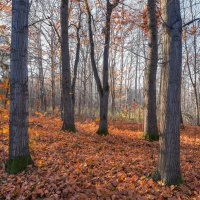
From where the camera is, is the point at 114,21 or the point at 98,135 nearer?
the point at 98,135

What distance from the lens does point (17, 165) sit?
5773mm

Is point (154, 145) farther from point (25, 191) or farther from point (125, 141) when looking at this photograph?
point (25, 191)

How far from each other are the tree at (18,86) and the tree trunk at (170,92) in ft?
10.1

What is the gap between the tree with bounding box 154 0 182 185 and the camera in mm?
5129

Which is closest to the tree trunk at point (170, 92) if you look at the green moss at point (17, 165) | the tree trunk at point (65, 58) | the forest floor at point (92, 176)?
the forest floor at point (92, 176)

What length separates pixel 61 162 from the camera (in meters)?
6.56

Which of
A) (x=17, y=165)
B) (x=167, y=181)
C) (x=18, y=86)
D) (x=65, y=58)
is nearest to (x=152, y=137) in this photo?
A: (x=65, y=58)

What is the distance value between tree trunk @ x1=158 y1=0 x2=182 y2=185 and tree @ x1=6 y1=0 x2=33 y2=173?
309 cm

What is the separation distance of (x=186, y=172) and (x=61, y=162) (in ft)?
10.2

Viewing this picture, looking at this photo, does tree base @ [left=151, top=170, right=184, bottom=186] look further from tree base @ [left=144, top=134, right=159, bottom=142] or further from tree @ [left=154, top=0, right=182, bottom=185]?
tree base @ [left=144, top=134, right=159, bottom=142]

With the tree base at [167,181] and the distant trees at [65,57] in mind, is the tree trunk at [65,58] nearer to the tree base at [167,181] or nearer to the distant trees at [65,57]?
the distant trees at [65,57]

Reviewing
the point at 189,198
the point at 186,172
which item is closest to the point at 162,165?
the point at 189,198

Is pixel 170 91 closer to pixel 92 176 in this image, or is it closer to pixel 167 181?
pixel 167 181

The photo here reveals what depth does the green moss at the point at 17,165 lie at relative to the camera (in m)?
5.73
